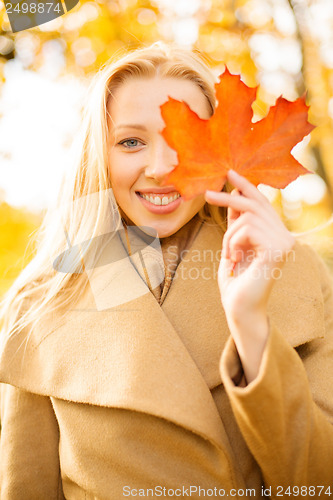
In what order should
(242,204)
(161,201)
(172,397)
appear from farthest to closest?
(161,201)
(172,397)
(242,204)

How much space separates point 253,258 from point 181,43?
385 centimetres

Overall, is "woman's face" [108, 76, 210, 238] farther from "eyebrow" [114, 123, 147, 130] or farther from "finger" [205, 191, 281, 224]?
"finger" [205, 191, 281, 224]

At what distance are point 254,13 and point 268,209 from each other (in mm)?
4596

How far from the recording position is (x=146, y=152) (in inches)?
56.2

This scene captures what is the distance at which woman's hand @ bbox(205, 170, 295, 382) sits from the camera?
0.98m

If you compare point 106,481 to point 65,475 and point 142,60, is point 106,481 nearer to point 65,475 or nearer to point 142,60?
point 65,475

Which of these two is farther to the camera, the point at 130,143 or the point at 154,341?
the point at 130,143

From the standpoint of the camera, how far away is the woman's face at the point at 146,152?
4.56 ft

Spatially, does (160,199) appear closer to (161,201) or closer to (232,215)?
(161,201)

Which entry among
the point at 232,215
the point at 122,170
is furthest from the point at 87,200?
the point at 232,215

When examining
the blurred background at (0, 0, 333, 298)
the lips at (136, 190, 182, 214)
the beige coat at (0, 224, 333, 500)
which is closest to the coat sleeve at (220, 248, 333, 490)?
the beige coat at (0, 224, 333, 500)

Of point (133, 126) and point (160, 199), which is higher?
point (133, 126)

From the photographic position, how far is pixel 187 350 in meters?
1.40

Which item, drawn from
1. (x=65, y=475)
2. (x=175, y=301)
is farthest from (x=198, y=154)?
(x=65, y=475)
